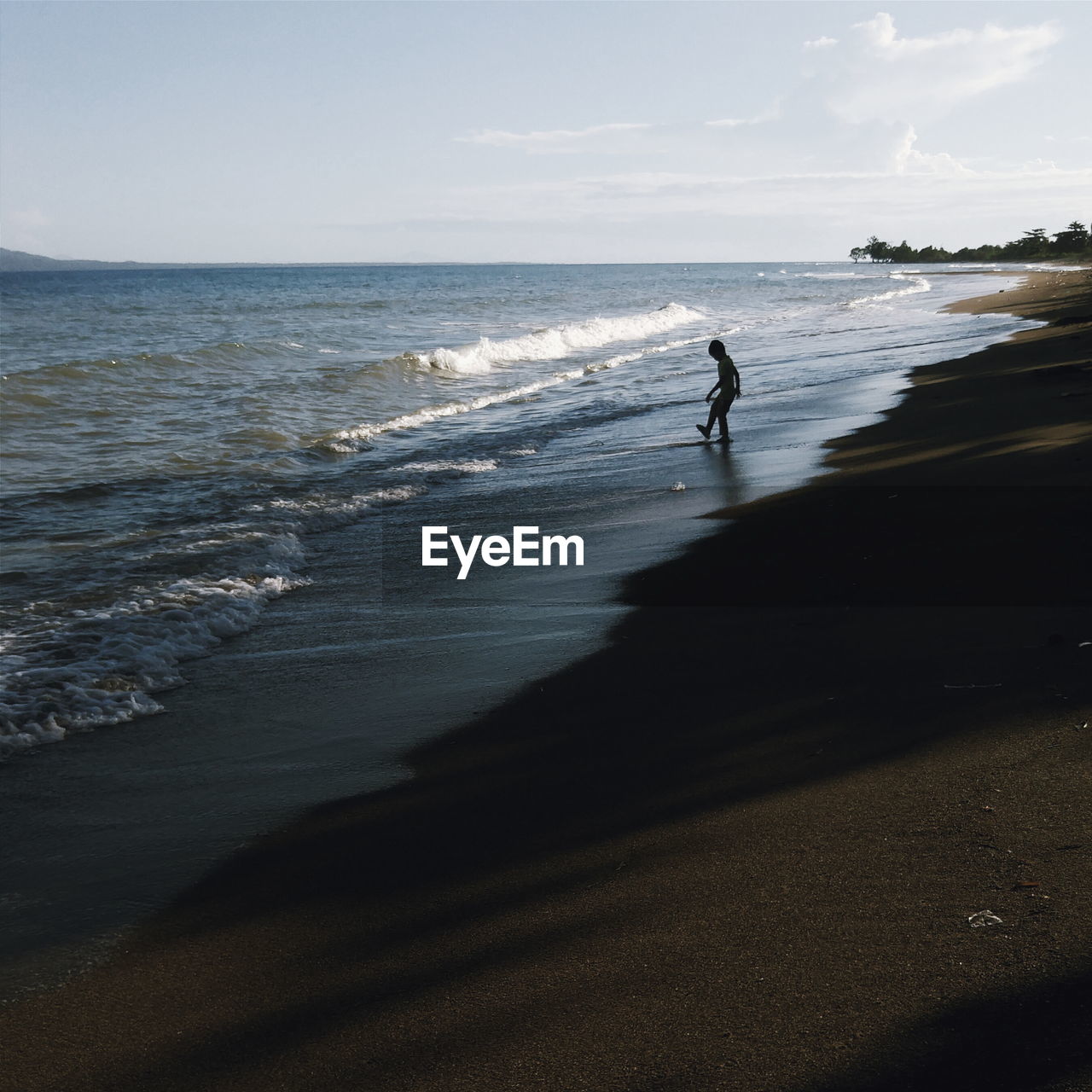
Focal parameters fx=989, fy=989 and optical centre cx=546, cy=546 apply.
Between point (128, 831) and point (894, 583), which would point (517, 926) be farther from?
point (894, 583)

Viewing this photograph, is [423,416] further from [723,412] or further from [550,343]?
[550,343]

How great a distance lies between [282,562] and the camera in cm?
855

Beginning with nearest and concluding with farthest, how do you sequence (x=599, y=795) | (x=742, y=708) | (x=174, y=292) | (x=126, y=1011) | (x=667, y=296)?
1. (x=126, y=1011)
2. (x=599, y=795)
3. (x=742, y=708)
4. (x=667, y=296)
5. (x=174, y=292)

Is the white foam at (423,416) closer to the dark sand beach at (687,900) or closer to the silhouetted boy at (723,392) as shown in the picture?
the silhouetted boy at (723,392)

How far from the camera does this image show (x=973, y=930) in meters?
2.68

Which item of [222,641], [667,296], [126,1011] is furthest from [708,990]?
[667,296]

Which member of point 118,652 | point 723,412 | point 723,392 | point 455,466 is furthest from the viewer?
point 455,466

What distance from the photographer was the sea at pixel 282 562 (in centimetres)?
418

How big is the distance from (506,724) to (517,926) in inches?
69.2

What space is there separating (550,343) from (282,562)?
2591cm

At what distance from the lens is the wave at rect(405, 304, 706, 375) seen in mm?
27047

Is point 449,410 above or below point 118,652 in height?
above

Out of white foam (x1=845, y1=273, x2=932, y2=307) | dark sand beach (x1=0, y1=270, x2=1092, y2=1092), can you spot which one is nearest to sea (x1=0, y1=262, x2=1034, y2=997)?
dark sand beach (x1=0, y1=270, x2=1092, y2=1092)

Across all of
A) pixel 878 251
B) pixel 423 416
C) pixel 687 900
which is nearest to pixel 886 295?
pixel 423 416
